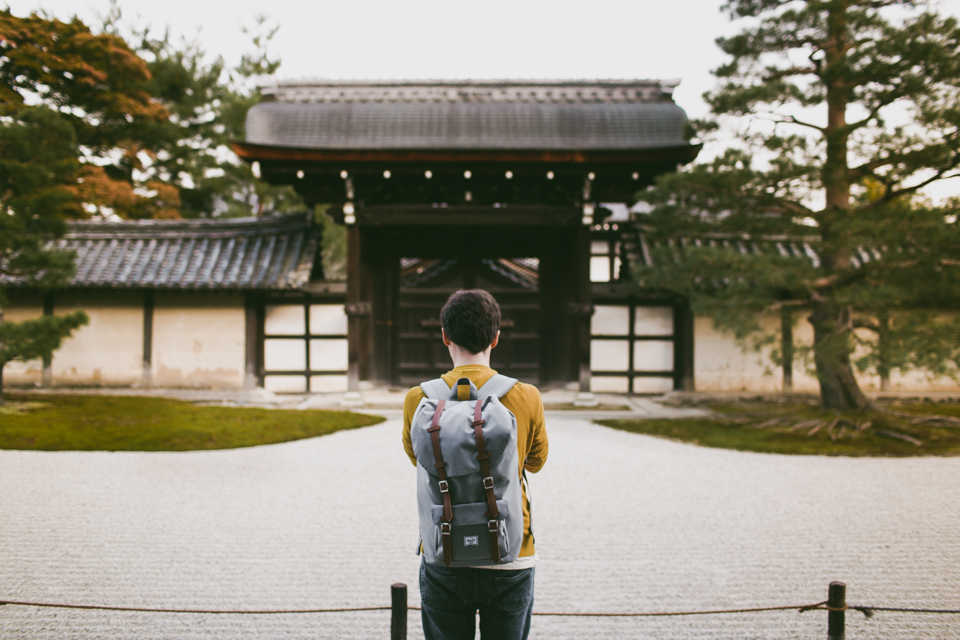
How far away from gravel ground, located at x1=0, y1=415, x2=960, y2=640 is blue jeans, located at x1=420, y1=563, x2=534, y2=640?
1043mm

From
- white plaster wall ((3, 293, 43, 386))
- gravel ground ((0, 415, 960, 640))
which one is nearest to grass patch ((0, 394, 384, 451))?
gravel ground ((0, 415, 960, 640))

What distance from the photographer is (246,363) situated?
29.5 ft

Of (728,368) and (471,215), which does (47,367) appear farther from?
(728,368)

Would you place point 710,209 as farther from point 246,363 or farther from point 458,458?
point 246,363

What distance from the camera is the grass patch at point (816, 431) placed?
569cm

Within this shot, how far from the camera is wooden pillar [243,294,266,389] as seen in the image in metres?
8.95

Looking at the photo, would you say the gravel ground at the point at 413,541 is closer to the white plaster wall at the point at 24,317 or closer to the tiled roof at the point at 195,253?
the tiled roof at the point at 195,253

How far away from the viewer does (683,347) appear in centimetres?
920

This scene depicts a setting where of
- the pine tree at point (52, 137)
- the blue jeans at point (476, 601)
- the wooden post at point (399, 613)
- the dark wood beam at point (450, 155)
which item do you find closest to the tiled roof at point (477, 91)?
the dark wood beam at point (450, 155)

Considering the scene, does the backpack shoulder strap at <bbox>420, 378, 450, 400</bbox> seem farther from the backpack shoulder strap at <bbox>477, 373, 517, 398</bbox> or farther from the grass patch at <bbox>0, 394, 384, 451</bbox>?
the grass patch at <bbox>0, 394, 384, 451</bbox>

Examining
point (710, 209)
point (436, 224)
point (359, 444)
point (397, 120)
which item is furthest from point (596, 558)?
point (397, 120)

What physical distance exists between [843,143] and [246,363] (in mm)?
9146

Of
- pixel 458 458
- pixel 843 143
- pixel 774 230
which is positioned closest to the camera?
pixel 458 458

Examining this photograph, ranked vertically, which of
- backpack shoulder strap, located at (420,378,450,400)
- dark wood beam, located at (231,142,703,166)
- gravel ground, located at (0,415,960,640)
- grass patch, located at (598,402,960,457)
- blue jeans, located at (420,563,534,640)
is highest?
dark wood beam, located at (231,142,703,166)
